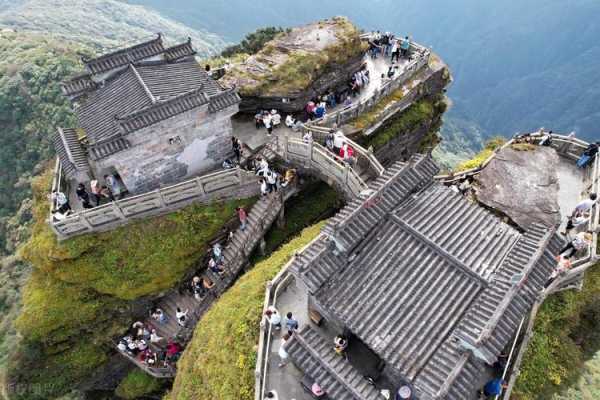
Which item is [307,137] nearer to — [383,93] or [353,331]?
[383,93]

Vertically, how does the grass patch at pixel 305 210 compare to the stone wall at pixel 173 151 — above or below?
above

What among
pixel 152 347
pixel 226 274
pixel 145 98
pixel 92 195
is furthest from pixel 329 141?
pixel 152 347

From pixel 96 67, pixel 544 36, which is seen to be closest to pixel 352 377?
pixel 96 67

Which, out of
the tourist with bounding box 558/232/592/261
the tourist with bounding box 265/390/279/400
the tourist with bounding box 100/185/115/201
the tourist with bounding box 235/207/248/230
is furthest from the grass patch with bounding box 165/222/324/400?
the tourist with bounding box 558/232/592/261

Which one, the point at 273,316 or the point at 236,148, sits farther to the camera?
the point at 236,148

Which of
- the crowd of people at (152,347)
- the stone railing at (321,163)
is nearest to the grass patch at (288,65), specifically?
the stone railing at (321,163)

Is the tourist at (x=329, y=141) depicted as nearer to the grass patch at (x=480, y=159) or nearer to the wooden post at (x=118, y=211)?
the grass patch at (x=480, y=159)

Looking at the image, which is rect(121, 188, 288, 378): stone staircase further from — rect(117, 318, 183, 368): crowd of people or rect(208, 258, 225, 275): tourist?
rect(208, 258, 225, 275): tourist
